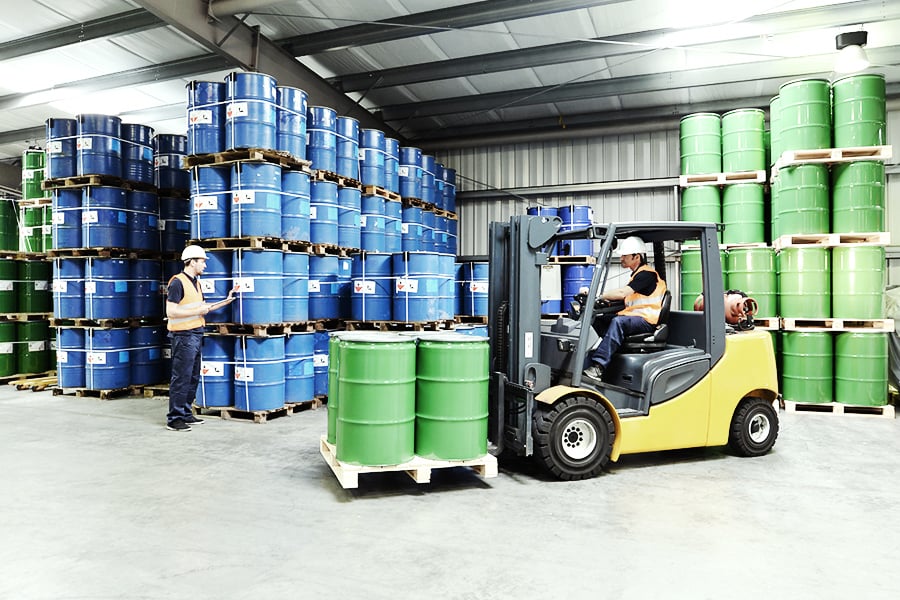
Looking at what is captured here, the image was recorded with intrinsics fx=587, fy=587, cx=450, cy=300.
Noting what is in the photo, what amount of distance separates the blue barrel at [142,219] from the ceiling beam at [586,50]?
12.7 feet

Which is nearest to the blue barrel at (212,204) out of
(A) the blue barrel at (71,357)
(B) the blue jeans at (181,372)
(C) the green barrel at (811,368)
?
(B) the blue jeans at (181,372)

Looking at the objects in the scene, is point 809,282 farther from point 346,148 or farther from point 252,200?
point 252,200

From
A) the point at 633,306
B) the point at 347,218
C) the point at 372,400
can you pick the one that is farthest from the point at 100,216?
the point at 633,306

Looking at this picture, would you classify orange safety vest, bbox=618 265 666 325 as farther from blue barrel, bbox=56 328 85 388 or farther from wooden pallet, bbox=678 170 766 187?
blue barrel, bbox=56 328 85 388

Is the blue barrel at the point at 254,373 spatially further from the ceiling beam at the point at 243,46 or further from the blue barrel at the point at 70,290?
the ceiling beam at the point at 243,46

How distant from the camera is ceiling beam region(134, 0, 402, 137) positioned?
6934 mm

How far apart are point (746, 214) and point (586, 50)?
10.9 ft

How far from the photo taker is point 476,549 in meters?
3.06

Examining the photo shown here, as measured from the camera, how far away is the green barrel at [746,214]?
8023mm

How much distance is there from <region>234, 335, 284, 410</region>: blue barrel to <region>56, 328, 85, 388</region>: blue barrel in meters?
2.99

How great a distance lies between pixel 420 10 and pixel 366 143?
1960 mm

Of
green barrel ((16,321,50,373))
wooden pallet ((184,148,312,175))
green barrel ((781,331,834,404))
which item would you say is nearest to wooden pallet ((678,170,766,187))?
green barrel ((781,331,834,404))

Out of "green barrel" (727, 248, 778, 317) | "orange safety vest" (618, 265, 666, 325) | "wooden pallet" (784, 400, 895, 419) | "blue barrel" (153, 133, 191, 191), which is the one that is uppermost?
"blue barrel" (153, 133, 191, 191)

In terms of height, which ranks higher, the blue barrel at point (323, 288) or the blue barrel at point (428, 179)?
the blue barrel at point (428, 179)
